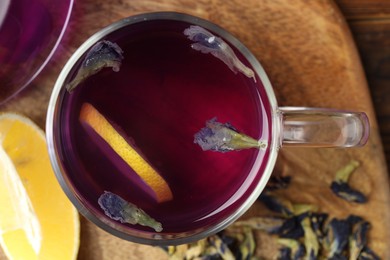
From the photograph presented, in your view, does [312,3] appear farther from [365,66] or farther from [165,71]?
[165,71]

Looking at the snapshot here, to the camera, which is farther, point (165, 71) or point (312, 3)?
point (312, 3)

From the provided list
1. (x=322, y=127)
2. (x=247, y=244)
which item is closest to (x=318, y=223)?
(x=247, y=244)

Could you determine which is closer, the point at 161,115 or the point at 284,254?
the point at 161,115

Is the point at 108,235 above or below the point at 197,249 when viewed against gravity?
below

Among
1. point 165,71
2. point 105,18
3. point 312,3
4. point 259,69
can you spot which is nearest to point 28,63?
point 105,18

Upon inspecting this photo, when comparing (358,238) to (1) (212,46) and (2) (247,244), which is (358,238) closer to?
(2) (247,244)

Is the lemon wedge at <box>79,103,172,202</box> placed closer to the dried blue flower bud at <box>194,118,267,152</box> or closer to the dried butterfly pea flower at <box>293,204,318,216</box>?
the dried blue flower bud at <box>194,118,267,152</box>
